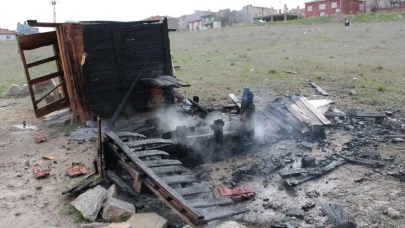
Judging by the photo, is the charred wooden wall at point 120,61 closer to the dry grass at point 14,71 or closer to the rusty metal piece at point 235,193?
the rusty metal piece at point 235,193

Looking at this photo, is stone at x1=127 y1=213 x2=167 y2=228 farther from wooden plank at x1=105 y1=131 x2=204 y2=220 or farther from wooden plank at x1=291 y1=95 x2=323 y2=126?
wooden plank at x1=291 y1=95 x2=323 y2=126

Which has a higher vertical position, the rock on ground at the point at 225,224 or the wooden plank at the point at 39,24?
the wooden plank at the point at 39,24

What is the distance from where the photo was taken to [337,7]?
48.9 metres

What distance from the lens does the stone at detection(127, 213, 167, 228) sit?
3834 mm

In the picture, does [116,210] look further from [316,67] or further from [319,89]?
[316,67]

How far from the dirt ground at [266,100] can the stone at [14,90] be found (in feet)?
1.96

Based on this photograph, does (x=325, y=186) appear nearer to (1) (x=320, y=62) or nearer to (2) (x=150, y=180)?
(2) (x=150, y=180)

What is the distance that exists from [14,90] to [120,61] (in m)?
6.63

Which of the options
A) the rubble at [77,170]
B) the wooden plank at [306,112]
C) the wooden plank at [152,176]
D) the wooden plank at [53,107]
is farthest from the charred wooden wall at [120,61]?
the wooden plank at [306,112]

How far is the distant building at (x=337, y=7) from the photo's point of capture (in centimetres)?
4822

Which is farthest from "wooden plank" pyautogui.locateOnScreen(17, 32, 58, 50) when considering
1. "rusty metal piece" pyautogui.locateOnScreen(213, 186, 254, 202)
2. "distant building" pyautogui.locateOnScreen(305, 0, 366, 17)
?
"distant building" pyautogui.locateOnScreen(305, 0, 366, 17)

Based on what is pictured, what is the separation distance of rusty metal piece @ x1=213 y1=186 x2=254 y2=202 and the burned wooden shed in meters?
3.37

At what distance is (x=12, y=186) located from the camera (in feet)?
17.4

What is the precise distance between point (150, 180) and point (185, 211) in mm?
837
